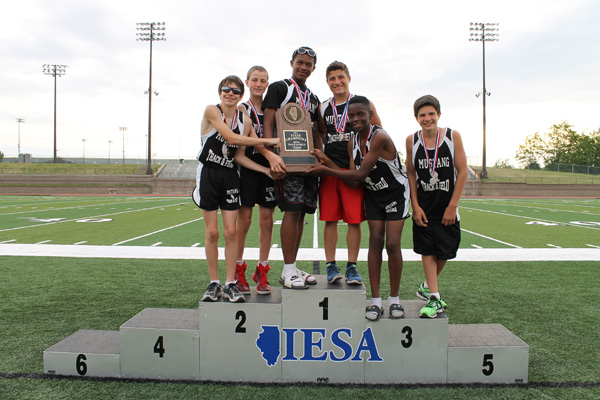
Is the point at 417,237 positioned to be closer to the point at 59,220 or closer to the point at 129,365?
the point at 129,365

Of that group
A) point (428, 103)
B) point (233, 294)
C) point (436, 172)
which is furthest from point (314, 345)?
point (428, 103)

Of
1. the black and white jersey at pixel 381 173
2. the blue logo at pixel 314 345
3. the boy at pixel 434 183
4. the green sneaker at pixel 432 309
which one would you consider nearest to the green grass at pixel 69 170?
the black and white jersey at pixel 381 173

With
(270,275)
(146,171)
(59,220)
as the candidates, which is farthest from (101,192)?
(270,275)

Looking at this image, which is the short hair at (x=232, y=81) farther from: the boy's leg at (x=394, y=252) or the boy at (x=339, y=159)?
the boy's leg at (x=394, y=252)

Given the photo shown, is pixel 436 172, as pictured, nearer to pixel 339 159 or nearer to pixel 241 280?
pixel 339 159

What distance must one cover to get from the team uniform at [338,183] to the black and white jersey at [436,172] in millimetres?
506

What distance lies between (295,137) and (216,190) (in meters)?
0.78

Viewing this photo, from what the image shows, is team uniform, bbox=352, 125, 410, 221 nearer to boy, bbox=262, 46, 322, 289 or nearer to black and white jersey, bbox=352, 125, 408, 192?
black and white jersey, bbox=352, 125, 408, 192

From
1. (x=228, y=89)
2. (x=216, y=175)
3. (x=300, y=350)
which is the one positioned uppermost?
(x=228, y=89)

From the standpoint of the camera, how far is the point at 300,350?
118 inches

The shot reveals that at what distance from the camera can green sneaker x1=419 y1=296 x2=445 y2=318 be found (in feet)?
10.1

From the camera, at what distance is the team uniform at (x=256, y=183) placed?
371cm

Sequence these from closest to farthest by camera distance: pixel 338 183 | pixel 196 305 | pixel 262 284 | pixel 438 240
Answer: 1. pixel 262 284
2. pixel 438 240
3. pixel 338 183
4. pixel 196 305

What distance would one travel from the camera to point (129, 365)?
3018mm
